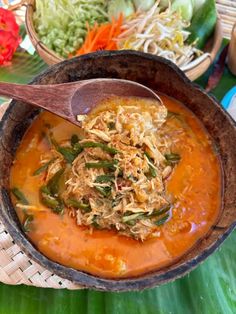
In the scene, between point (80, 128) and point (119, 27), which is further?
point (119, 27)

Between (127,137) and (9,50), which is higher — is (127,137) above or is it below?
above

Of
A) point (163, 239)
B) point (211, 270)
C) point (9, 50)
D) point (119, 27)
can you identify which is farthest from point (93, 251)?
point (9, 50)

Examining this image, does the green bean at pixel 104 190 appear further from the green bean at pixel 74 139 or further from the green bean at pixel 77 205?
the green bean at pixel 74 139

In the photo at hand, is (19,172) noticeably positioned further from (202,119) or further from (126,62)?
(202,119)

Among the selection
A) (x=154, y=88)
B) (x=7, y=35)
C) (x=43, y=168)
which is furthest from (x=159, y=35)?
(x=43, y=168)

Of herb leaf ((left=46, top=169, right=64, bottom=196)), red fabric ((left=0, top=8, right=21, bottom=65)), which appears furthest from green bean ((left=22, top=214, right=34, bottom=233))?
red fabric ((left=0, top=8, right=21, bottom=65))

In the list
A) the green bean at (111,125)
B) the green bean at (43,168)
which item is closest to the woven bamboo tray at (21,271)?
the green bean at (43,168)

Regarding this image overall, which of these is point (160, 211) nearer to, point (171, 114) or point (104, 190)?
point (104, 190)
